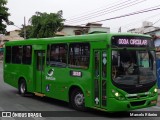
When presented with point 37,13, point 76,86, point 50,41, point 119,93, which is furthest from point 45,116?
point 37,13

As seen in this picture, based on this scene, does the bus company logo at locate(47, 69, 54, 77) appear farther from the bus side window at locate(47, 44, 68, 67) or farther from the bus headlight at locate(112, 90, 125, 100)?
the bus headlight at locate(112, 90, 125, 100)

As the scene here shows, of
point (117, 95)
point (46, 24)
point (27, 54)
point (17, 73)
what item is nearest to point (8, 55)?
point (17, 73)

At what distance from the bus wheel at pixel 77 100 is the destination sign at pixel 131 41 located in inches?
87.9

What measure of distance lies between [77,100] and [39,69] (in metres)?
3.10

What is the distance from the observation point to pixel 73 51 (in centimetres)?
1160

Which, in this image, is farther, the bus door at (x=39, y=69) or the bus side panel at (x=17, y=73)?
the bus side panel at (x=17, y=73)

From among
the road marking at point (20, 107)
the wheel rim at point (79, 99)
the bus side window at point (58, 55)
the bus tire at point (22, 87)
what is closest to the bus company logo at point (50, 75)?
the bus side window at point (58, 55)

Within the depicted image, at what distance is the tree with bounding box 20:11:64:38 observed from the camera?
46.8 m

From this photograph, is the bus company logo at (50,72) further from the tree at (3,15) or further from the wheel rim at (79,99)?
the tree at (3,15)

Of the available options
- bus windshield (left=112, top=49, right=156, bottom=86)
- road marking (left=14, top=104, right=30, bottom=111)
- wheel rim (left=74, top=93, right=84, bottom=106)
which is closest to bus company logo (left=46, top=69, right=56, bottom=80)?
road marking (left=14, top=104, right=30, bottom=111)

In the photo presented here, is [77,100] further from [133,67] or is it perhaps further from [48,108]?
[133,67]

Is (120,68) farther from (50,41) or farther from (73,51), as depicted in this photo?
(50,41)

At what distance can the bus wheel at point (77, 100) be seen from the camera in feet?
36.7

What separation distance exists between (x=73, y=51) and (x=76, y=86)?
1192 millimetres
